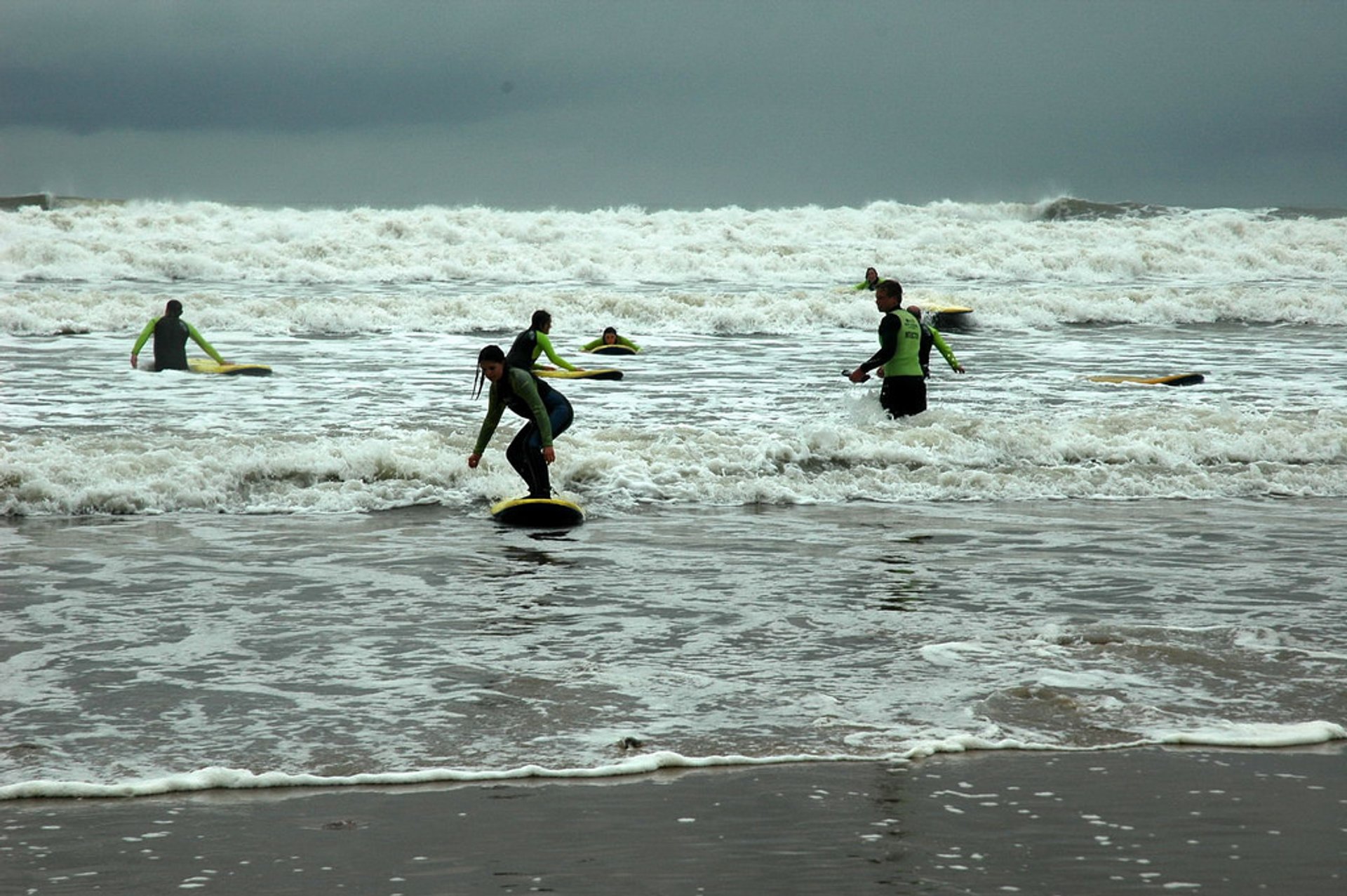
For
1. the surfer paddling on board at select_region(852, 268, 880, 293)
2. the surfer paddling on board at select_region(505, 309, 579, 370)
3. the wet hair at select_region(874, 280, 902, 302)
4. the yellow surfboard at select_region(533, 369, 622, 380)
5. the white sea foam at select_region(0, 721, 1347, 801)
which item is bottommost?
the white sea foam at select_region(0, 721, 1347, 801)

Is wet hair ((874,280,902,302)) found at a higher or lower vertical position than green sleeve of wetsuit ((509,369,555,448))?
higher

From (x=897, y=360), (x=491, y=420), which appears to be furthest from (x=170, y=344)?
(x=897, y=360)

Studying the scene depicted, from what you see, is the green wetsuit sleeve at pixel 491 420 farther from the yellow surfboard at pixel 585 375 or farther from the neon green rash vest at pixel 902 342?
the yellow surfboard at pixel 585 375

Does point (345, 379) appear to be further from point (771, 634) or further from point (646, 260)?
point (646, 260)

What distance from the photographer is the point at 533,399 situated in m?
10.4

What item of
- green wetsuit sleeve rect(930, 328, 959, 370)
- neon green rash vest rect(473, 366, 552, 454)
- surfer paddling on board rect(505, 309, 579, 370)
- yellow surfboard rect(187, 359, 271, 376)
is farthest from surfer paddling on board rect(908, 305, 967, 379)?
yellow surfboard rect(187, 359, 271, 376)

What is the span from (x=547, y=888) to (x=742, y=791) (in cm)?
111

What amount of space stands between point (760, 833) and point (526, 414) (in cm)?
642

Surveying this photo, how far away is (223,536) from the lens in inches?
408

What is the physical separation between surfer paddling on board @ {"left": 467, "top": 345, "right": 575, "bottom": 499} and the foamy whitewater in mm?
564

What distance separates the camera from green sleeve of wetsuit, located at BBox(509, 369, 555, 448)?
1043 centimetres

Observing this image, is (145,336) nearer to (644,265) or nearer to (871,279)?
(871,279)

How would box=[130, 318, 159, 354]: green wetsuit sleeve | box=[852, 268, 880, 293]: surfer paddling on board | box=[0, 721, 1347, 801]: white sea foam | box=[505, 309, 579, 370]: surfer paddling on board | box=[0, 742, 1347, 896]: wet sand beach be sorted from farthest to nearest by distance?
box=[852, 268, 880, 293]: surfer paddling on board
box=[130, 318, 159, 354]: green wetsuit sleeve
box=[505, 309, 579, 370]: surfer paddling on board
box=[0, 721, 1347, 801]: white sea foam
box=[0, 742, 1347, 896]: wet sand beach

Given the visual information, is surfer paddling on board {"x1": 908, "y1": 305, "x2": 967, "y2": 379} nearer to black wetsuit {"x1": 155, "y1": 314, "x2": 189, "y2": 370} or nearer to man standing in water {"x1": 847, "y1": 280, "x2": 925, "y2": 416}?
man standing in water {"x1": 847, "y1": 280, "x2": 925, "y2": 416}
